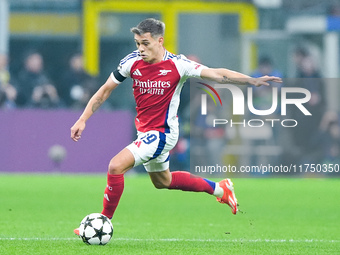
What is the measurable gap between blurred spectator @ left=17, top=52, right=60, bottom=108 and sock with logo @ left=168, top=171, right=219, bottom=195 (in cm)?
897

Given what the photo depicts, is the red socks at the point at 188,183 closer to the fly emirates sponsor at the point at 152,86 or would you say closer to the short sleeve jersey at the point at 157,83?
the short sleeve jersey at the point at 157,83

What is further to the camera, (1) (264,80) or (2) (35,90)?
(2) (35,90)

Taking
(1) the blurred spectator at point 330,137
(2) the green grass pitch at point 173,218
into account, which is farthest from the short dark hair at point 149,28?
(1) the blurred spectator at point 330,137

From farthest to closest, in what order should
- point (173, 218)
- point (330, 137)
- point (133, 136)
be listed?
point (133, 136) → point (330, 137) → point (173, 218)

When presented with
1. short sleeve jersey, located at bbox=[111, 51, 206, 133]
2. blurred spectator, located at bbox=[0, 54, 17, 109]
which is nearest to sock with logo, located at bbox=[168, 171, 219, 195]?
short sleeve jersey, located at bbox=[111, 51, 206, 133]

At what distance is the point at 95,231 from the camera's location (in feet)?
25.9

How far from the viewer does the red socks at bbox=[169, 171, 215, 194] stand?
363 inches

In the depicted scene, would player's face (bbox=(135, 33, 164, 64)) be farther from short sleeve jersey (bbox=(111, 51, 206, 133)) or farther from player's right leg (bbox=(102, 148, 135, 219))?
player's right leg (bbox=(102, 148, 135, 219))

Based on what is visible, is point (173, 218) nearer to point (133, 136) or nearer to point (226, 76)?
point (226, 76)

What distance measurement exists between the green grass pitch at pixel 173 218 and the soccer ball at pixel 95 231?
82mm

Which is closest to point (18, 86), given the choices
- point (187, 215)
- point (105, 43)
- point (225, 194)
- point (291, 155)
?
point (105, 43)

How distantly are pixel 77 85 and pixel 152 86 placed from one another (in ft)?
31.9

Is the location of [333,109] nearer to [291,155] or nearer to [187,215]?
[291,155]

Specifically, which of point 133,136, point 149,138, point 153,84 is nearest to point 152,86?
point 153,84
